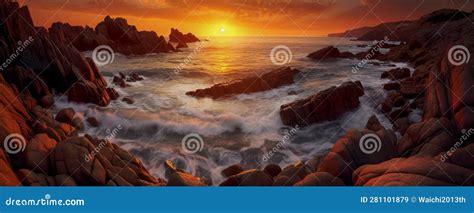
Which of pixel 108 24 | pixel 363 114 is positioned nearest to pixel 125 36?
pixel 108 24

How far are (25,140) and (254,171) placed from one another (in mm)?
9238

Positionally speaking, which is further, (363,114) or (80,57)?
(80,57)

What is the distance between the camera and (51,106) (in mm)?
20594
